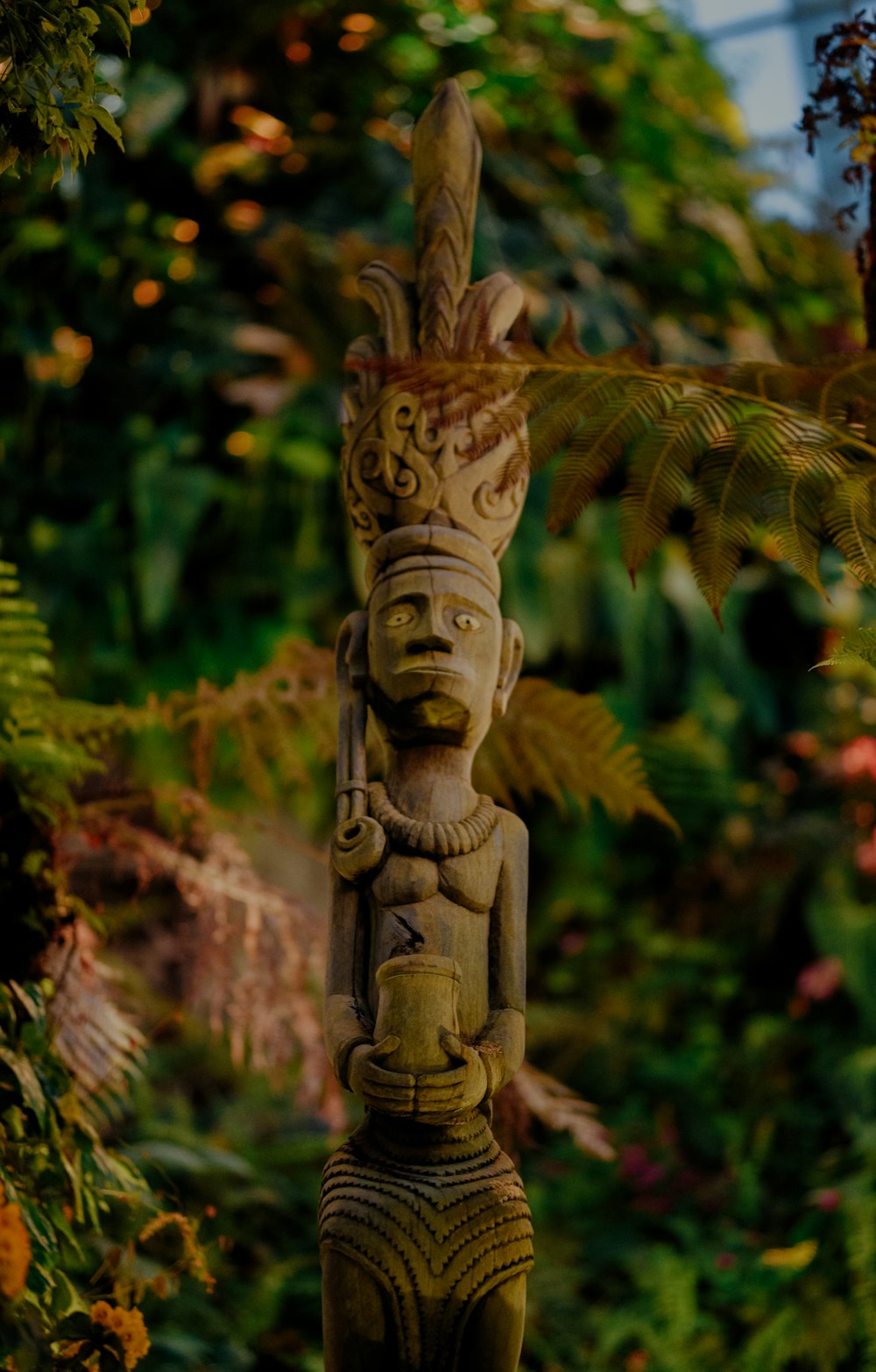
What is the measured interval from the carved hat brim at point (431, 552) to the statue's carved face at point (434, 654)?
3cm

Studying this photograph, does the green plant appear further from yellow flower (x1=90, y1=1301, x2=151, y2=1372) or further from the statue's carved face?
yellow flower (x1=90, y1=1301, x2=151, y2=1372)

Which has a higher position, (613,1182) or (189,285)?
(189,285)

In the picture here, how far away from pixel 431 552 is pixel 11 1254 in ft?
5.31

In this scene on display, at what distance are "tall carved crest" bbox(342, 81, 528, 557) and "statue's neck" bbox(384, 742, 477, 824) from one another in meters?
0.51

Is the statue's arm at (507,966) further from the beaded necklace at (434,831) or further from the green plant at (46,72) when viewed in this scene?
the green plant at (46,72)

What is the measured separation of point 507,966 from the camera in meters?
2.83

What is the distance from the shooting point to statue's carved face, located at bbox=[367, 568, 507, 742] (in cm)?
292

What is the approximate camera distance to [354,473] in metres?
3.20

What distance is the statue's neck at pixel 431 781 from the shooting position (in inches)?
115

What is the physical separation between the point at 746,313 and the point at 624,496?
623 centimetres

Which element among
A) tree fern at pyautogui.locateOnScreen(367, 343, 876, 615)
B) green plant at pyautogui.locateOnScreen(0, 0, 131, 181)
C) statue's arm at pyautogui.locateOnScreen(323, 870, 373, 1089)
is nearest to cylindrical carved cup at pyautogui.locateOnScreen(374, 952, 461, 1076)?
statue's arm at pyautogui.locateOnScreen(323, 870, 373, 1089)

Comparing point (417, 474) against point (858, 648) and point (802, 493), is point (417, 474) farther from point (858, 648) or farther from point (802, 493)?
point (858, 648)

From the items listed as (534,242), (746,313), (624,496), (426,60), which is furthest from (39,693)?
(746,313)

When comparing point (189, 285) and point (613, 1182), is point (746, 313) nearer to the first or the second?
point (189, 285)
